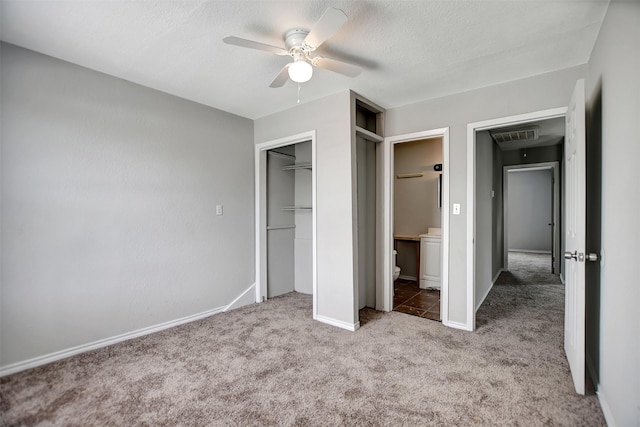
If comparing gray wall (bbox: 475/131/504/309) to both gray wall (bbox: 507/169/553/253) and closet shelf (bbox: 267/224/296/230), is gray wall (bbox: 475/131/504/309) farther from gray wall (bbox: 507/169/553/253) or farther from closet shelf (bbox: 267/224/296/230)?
gray wall (bbox: 507/169/553/253)

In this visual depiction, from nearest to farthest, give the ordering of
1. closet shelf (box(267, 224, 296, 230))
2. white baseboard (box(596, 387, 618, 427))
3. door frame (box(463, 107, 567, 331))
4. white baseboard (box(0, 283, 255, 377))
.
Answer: white baseboard (box(596, 387, 618, 427))
white baseboard (box(0, 283, 255, 377))
door frame (box(463, 107, 567, 331))
closet shelf (box(267, 224, 296, 230))

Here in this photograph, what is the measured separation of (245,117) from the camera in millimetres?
3781

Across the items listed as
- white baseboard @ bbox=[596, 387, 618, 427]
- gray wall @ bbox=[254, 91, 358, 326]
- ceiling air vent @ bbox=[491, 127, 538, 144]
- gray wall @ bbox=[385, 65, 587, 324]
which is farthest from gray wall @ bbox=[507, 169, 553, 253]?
white baseboard @ bbox=[596, 387, 618, 427]

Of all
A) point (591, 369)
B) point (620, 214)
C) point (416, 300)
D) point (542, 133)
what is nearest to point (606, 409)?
point (591, 369)

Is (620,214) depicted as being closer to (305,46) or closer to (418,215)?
(305,46)

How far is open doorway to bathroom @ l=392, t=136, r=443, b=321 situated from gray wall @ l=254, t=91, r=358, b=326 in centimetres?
155

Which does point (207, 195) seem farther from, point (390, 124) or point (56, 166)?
point (390, 124)

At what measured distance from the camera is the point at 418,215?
5.00m

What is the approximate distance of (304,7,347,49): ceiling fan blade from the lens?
1565 millimetres

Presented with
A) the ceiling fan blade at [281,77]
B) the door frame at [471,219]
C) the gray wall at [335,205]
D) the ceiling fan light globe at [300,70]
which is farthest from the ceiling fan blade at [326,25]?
the door frame at [471,219]

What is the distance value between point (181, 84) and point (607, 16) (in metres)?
3.14

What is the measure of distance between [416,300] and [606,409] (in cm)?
229

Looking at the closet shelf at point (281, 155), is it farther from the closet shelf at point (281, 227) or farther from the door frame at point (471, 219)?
the door frame at point (471, 219)

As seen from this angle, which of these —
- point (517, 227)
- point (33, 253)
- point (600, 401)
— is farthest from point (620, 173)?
point (517, 227)
